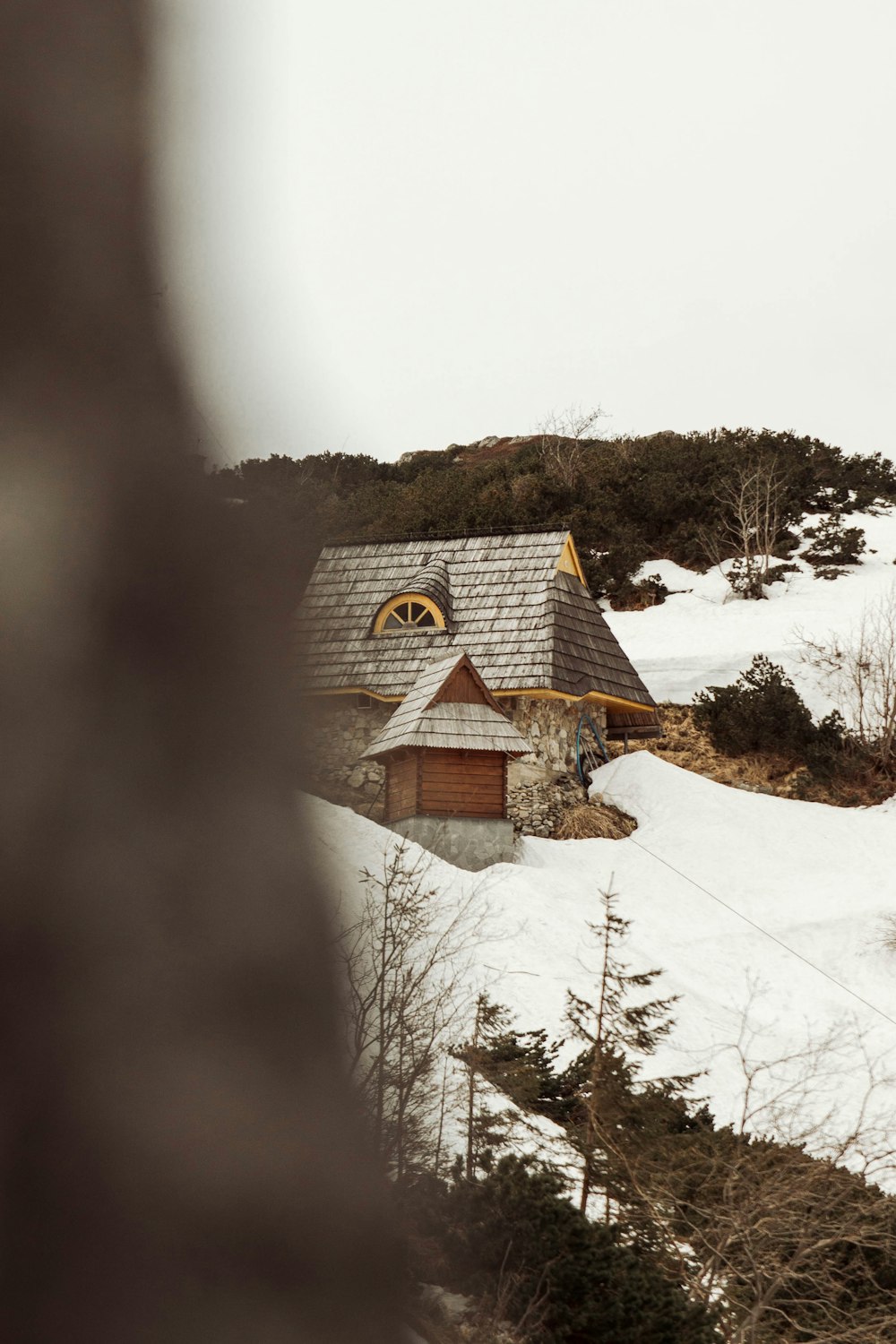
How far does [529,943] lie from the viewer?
1269cm

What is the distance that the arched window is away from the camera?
20391 millimetres

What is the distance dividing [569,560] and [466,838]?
7.77 meters

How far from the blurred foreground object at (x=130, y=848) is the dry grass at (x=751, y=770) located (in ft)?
67.5

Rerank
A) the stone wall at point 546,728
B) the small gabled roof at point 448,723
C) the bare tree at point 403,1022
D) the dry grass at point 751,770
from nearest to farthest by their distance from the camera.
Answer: the bare tree at point 403,1022, the small gabled roof at point 448,723, the stone wall at point 546,728, the dry grass at point 751,770

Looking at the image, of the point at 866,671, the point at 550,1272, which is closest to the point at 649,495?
the point at 866,671

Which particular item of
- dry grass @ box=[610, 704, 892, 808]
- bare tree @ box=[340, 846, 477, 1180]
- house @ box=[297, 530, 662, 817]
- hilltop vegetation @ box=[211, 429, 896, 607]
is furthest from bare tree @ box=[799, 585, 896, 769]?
bare tree @ box=[340, 846, 477, 1180]

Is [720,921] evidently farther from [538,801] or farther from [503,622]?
[503,622]

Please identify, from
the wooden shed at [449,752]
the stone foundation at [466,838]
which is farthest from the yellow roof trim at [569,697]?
the stone foundation at [466,838]

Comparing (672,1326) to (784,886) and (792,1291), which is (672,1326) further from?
(784,886)

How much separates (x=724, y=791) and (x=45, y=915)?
1946 cm

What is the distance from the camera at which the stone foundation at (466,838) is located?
1579cm

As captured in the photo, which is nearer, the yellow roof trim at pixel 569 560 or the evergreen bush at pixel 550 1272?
the evergreen bush at pixel 550 1272

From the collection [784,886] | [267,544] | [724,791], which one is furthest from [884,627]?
[267,544]

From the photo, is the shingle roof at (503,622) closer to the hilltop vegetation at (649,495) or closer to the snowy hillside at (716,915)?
the snowy hillside at (716,915)
